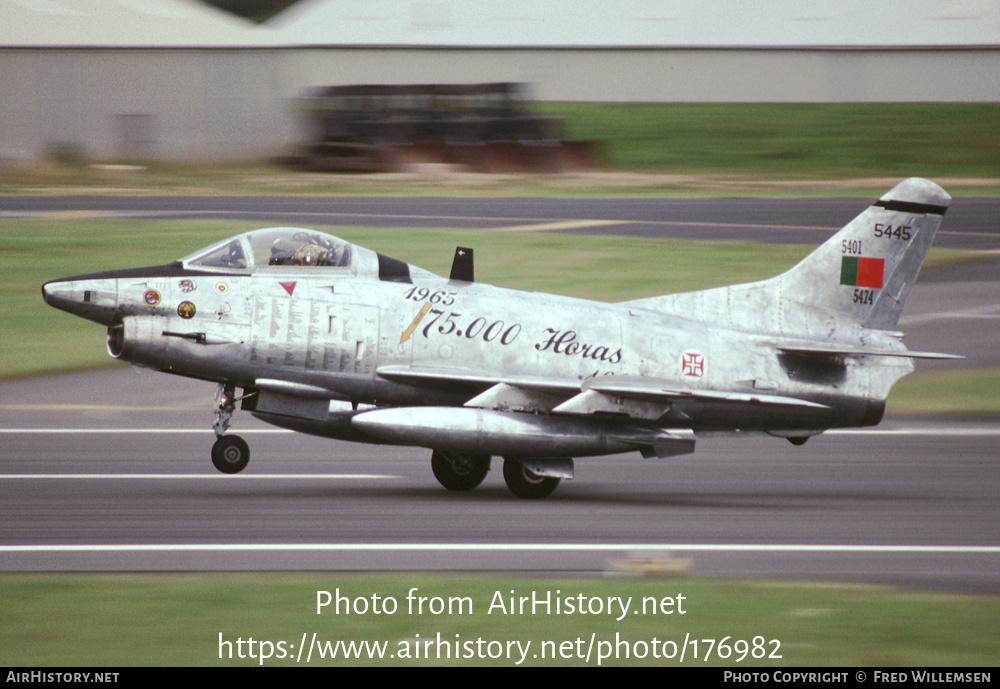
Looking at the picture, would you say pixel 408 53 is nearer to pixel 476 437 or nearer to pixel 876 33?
pixel 876 33

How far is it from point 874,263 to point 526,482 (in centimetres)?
454

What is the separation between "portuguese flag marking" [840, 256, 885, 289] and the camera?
14086 mm

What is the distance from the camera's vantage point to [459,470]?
13.5 meters

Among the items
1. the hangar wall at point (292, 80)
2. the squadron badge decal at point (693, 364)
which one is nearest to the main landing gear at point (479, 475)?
the squadron badge decal at point (693, 364)

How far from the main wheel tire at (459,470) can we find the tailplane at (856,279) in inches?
99.2

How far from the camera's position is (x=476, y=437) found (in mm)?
→ 12508

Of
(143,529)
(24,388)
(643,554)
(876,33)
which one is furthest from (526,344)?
(876,33)

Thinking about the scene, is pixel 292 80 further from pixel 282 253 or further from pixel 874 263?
pixel 874 263

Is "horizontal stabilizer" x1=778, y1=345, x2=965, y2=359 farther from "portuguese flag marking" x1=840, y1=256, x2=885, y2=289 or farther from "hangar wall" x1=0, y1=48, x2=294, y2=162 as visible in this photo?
"hangar wall" x1=0, y1=48, x2=294, y2=162

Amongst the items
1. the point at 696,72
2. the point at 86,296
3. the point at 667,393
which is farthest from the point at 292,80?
the point at 667,393

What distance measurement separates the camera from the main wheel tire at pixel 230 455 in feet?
42.0

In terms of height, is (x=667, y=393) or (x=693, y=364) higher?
(x=693, y=364)

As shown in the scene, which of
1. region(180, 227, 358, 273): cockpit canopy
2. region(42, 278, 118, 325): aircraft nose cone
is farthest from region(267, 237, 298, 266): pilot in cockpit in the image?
region(42, 278, 118, 325): aircraft nose cone

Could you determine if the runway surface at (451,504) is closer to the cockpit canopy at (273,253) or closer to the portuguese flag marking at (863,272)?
the portuguese flag marking at (863,272)
